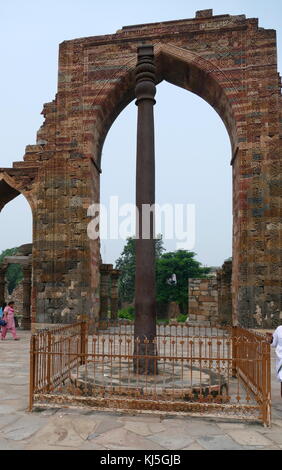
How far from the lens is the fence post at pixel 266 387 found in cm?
365

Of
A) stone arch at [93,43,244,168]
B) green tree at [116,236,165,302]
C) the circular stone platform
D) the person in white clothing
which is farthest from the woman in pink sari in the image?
green tree at [116,236,165,302]

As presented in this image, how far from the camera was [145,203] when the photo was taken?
494cm

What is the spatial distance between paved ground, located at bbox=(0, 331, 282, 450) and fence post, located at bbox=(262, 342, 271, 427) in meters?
0.09

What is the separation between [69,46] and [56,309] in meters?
8.01

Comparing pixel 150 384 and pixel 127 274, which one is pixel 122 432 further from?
pixel 127 274

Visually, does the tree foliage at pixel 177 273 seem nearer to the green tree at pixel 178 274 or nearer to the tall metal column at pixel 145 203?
the green tree at pixel 178 274

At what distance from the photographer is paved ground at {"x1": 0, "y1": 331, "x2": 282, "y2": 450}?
3.10m

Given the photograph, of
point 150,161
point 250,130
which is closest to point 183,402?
point 150,161

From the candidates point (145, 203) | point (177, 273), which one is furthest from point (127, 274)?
point (145, 203)

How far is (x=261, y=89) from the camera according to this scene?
11.0 m

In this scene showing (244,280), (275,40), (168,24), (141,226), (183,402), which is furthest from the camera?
(168,24)

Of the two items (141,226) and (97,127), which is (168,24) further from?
(141,226)

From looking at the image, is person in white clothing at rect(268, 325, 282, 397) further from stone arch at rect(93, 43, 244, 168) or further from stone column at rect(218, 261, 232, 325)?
stone column at rect(218, 261, 232, 325)
